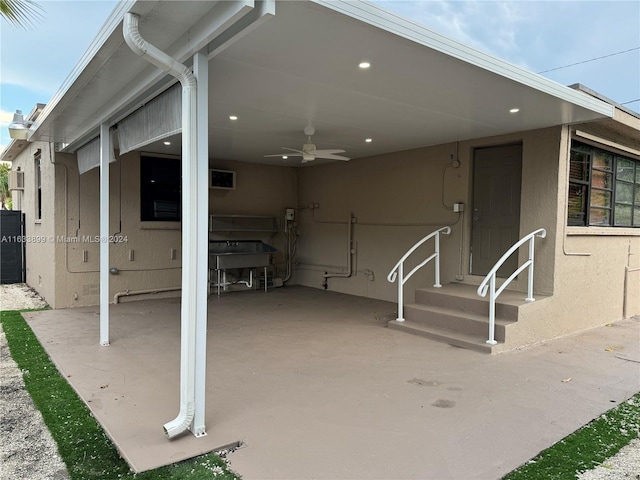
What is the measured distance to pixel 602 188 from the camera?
235 inches

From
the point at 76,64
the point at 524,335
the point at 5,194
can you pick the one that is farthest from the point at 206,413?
the point at 5,194

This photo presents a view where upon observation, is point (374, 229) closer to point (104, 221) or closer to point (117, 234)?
point (117, 234)

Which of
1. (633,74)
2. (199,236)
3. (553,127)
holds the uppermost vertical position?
(633,74)

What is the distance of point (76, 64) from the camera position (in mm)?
3529

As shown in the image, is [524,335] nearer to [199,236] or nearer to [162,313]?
[199,236]

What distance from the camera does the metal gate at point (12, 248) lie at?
378 inches

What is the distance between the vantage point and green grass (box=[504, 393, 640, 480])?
2334 millimetres

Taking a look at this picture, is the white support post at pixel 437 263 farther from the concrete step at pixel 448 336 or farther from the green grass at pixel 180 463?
the green grass at pixel 180 463

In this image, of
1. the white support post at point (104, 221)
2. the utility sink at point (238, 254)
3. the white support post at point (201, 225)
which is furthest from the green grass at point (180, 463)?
the utility sink at point (238, 254)

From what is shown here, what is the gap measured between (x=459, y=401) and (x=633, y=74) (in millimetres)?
18099

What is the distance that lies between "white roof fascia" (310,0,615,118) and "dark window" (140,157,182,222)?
583 cm

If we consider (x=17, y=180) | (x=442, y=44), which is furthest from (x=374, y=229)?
(x=17, y=180)

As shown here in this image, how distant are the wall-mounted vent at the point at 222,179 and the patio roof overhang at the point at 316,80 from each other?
2.18 metres

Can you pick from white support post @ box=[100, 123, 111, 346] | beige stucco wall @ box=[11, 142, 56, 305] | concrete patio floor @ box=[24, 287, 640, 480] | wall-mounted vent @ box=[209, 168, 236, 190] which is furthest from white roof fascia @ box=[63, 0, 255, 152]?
wall-mounted vent @ box=[209, 168, 236, 190]
